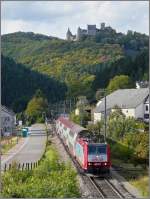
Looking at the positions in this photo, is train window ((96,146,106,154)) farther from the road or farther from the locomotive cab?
the road

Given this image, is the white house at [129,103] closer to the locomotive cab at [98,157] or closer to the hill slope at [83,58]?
the hill slope at [83,58]

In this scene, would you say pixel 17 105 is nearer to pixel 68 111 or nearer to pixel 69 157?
pixel 69 157

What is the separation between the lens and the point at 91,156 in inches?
402

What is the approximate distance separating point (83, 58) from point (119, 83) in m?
3.28

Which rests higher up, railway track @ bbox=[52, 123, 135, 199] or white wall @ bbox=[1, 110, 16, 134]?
white wall @ bbox=[1, 110, 16, 134]

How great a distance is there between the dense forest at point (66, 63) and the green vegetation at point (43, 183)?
111 inches

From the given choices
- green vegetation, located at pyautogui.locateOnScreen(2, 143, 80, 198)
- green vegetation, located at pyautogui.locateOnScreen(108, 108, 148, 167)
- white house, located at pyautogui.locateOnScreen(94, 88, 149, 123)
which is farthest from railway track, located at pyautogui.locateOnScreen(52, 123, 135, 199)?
white house, located at pyautogui.locateOnScreen(94, 88, 149, 123)

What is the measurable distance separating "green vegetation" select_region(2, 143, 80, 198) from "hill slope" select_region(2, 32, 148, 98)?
307cm

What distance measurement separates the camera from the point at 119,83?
2050cm

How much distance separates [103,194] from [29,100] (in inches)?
107

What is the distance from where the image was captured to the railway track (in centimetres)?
771

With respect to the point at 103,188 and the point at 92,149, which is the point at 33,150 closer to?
the point at 92,149

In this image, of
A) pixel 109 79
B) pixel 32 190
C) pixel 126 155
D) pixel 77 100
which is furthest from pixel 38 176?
pixel 109 79

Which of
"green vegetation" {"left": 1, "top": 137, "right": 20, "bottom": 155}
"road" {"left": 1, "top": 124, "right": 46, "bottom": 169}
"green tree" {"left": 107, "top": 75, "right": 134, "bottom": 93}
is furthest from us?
"green tree" {"left": 107, "top": 75, "right": 134, "bottom": 93}
